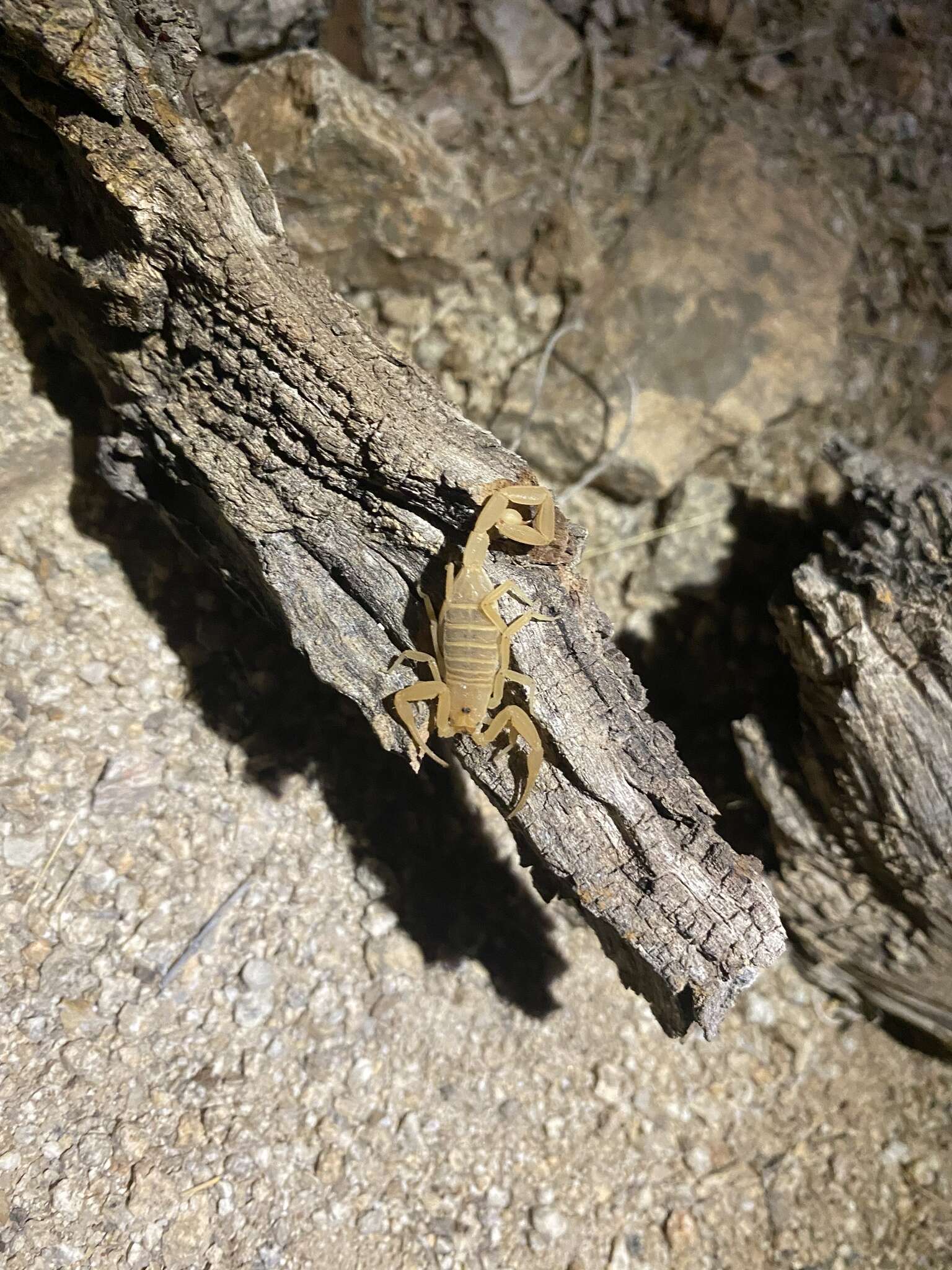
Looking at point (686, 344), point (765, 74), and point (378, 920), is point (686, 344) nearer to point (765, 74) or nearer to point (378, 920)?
point (765, 74)

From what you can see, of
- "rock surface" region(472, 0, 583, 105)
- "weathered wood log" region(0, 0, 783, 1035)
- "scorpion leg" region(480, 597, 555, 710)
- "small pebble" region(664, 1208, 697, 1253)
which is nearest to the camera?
"weathered wood log" region(0, 0, 783, 1035)

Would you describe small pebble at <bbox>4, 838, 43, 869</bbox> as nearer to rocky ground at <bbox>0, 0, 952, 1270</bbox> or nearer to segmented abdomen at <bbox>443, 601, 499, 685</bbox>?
rocky ground at <bbox>0, 0, 952, 1270</bbox>

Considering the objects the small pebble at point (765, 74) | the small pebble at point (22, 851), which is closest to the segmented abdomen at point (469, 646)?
the small pebble at point (22, 851)

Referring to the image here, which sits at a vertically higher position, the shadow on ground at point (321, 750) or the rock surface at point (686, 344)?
the rock surface at point (686, 344)

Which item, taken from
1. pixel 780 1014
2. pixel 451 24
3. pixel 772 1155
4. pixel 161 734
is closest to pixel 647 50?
pixel 451 24

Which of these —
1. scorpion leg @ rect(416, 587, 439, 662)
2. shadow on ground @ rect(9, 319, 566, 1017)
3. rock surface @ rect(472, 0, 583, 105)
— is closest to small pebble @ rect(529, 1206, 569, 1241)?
shadow on ground @ rect(9, 319, 566, 1017)

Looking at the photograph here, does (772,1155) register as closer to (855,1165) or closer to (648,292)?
(855,1165)

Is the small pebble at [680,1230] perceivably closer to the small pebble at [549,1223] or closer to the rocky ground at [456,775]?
Result: the rocky ground at [456,775]
